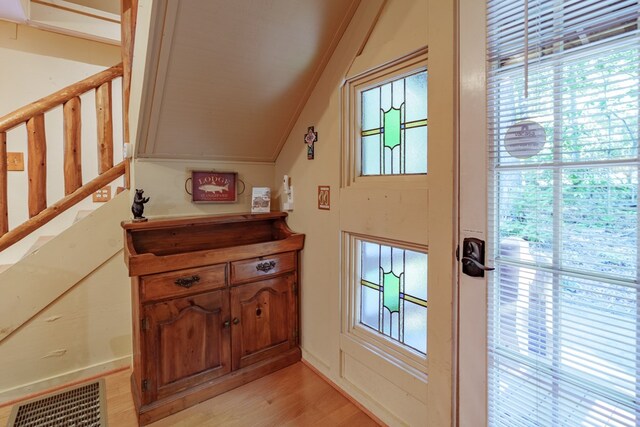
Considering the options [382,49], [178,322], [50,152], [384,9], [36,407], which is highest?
[384,9]

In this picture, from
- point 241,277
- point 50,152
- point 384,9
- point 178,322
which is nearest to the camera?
point 384,9

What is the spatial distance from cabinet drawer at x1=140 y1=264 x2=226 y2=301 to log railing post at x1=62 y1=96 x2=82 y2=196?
982 mm

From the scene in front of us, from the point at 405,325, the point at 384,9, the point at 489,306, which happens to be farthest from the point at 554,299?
the point at 384,9

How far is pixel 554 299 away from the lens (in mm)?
1060

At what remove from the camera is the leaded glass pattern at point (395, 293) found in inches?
64.0

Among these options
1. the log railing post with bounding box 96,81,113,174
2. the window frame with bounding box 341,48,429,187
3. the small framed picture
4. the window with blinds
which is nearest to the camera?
the window with blinds

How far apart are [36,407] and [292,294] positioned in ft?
5.20

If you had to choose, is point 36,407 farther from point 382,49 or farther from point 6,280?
point 382,49

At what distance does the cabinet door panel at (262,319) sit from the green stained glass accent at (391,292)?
734 millimetres

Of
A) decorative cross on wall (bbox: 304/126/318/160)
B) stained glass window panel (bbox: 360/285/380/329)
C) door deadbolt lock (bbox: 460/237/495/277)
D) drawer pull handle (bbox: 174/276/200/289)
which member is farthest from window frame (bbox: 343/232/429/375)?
drawer pull handle (bbox: 174/276/200/289)

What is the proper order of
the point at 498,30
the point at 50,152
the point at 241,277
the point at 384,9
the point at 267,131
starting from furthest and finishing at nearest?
1. the point at 50,152
2. the point at 267,131
3. the point at 241,277
4. the point at 384,9
5. the point at 498,30

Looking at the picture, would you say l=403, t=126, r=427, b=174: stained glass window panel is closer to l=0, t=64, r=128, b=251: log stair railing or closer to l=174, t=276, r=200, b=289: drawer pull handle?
l=174, t=276, r=200, b=289: drawer pull handle

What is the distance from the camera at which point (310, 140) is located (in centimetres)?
213

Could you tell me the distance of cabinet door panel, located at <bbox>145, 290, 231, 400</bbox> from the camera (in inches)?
70.3
